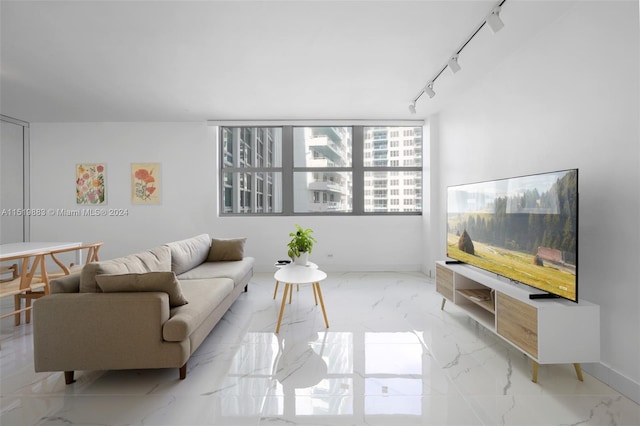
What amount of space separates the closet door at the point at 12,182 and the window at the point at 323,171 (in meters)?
3.41

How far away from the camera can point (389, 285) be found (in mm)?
4469

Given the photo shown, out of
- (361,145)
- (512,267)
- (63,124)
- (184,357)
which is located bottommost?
(184,357)

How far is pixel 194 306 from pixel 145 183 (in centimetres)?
398

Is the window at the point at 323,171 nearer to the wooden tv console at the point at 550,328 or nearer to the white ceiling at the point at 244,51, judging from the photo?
the white ceiling at the point at 244,51

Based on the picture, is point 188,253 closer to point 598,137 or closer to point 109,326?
point 109,326

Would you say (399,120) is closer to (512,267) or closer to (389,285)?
(389,285)

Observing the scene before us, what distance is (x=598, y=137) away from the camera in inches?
81.4

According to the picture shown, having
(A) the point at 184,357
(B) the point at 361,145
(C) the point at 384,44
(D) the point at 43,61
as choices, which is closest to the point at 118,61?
(D) the point at 43,61

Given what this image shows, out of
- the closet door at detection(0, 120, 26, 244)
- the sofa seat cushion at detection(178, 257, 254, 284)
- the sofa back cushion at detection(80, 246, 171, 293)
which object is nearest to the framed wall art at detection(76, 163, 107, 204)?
the closet door at detection(0, 120, 26, 244)

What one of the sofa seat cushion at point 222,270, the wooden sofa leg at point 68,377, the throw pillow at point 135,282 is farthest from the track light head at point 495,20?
the wooden sofa leg at point 68,377

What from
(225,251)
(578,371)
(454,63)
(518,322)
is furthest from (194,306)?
(454,63)

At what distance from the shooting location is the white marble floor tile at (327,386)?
1.71 metres

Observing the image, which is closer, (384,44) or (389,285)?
(384,44)

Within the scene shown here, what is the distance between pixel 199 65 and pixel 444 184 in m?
3.76
